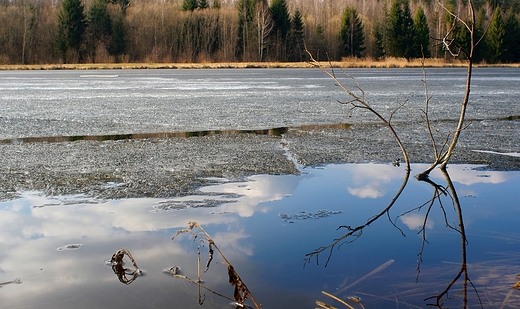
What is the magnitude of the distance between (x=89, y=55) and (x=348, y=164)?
5239 cm

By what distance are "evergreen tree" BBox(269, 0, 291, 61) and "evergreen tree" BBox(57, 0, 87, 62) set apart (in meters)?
18.8

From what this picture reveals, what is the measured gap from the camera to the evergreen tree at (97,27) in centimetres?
5453

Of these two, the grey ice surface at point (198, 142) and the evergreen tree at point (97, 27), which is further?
the evergreen tree at point (97, 27)

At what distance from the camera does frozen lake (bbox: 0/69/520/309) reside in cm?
288

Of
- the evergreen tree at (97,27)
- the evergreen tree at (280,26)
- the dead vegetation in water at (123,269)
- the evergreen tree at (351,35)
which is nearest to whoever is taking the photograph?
the dead vegetation in water at (123,269)

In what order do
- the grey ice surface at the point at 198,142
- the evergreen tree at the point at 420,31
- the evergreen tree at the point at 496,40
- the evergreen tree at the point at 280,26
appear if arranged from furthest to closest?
1. the evergreen tree at the point at 280,26
2. the evergreen tree at the point at 420,31
3. the evergreen tree at the point at 496,40
4. the grey ice surface at the point at 198,142

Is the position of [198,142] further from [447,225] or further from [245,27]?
[245,27]

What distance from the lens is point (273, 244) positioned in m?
3.54

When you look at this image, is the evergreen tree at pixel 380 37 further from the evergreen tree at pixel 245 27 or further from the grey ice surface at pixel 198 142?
the grey ice surface at pixel 198 142

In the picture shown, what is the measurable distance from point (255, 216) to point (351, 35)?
180ft

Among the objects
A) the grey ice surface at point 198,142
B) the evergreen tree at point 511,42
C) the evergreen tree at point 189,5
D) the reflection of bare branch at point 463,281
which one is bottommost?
the reflection of bare branch at point 463,281

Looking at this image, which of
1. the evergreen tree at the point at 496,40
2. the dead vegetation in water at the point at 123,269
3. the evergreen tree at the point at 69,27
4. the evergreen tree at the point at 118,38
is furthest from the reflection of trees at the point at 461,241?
the evergreen tree at the point at 118,38

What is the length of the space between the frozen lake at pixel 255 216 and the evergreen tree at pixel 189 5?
53962mm

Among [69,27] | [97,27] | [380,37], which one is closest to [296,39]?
[380,37]
